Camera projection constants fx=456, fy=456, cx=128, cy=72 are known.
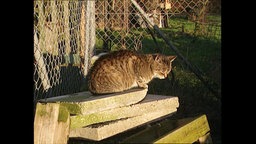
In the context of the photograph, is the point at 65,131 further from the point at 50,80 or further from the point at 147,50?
the point at 147,50

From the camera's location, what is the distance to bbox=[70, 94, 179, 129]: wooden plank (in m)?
3.83

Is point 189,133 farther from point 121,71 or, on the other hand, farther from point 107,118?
point 121,71

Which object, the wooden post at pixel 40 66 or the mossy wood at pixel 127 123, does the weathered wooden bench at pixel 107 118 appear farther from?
the wooden post at pixel 40 66

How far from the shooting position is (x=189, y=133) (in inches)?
147

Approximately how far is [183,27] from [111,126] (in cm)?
857

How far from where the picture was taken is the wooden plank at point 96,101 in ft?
12.7

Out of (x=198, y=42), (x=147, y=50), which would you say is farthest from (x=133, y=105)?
(x=198, y=42)

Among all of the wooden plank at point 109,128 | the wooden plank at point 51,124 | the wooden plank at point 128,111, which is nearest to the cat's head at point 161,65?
the wooden plank at point 128,111

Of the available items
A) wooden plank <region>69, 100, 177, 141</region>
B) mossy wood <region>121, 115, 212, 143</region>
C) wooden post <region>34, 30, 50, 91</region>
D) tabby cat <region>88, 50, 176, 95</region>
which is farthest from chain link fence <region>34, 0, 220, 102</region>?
mossy wood <region>121, 115, 212, 143</region>

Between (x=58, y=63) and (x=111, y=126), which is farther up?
(x=58, y=63)

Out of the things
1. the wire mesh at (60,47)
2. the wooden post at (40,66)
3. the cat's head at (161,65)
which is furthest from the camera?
the cat's head at (161,65)

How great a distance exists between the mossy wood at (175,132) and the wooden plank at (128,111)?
1.57ft

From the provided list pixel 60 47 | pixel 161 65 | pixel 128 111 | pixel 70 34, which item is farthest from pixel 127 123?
pixel 70 34
